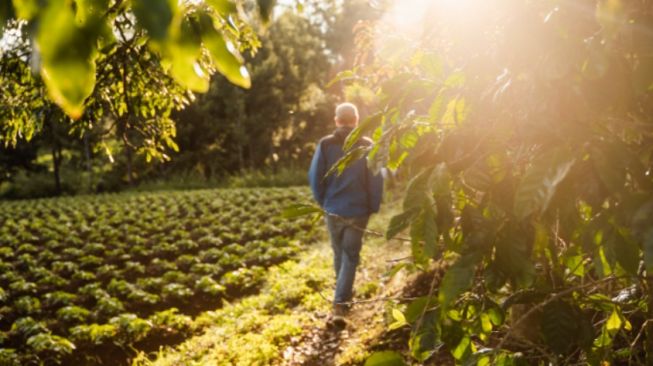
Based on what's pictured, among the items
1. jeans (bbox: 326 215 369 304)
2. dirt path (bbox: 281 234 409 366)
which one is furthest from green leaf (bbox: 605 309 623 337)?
jeans (bbox: 326 215 369 304)

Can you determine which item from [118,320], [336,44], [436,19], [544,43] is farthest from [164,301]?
[336,44]

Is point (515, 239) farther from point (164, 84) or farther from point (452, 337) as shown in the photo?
point (164, 84)

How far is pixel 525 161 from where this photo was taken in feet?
4.44

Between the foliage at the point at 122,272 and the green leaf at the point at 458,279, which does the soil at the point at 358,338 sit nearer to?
the foliage at the point at 122,272

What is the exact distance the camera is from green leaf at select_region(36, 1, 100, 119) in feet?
1.86

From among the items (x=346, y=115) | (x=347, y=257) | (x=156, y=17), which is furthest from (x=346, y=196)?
(x=156, y=17)

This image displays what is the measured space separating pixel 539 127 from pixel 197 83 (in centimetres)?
77

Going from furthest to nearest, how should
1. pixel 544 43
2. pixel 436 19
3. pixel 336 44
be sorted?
pixel 336 44 → pixel 436 19 → pixel 544 43

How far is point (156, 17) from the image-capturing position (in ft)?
1.87

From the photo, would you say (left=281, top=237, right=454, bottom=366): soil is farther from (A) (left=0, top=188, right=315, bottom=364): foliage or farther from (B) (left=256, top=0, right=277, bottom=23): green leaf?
(B) (left=256, top=0, right=277, bottom=23): green leaf

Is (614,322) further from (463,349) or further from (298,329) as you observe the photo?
(298,329)

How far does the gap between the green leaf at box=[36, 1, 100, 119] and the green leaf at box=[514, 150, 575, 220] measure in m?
0.73

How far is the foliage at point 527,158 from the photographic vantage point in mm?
995

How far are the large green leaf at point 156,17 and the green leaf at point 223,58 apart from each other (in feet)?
0.35
